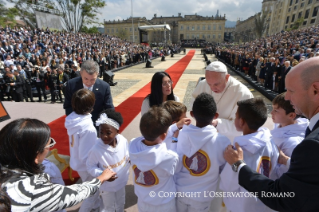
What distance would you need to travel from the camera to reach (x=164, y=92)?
2436 millimetres

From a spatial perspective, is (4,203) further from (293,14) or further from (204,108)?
(293,14)

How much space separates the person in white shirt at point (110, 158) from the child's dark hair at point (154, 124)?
0.47 m

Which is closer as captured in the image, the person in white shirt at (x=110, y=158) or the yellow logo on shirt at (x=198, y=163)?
the yellow logo on shirt at (x=198, y=163)

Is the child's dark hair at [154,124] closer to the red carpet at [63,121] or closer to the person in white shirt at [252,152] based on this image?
the person in white shirt at [252,152]

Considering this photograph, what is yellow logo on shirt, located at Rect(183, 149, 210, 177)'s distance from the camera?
1566 mm

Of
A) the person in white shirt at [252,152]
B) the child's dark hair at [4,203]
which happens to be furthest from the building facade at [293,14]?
the child's dark hair at [4,203]

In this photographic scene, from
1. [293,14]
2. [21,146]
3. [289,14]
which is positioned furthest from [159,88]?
[289,14]

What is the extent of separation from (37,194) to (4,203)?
185 mm

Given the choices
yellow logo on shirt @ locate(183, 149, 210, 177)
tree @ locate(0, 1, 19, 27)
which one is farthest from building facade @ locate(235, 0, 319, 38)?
tree @ locate(0, 1, 19, 27)

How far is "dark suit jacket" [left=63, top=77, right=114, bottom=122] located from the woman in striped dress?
5.18 ft

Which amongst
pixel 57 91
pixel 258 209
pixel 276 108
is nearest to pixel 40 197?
pixel 258 209

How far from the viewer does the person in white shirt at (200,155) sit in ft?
5.00

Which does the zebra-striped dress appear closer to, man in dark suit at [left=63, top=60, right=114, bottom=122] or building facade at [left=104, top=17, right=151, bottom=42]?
man in dark suit at [left=63, top=60, right=114, bottom=122]

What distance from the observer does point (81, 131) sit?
2033mm
